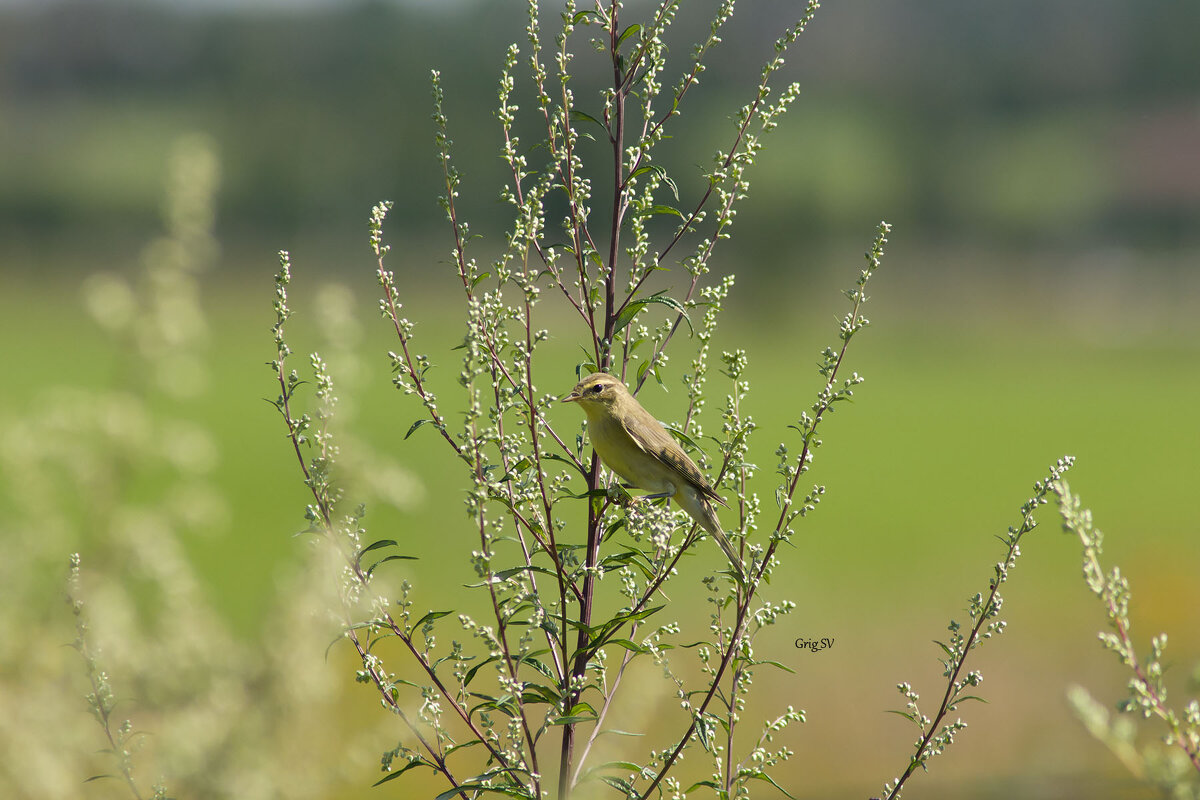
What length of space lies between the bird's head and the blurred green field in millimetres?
721

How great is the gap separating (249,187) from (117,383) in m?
101

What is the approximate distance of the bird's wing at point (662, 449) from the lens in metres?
4.15

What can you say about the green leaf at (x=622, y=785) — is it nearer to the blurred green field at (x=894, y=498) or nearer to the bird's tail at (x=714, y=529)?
the bird's tail at (x=714, y=529)

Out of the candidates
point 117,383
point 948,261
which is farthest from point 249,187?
point 117,383

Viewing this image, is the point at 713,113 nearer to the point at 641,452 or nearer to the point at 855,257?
the point at 855,257

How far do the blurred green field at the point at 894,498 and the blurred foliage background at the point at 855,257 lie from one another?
0.15 metres

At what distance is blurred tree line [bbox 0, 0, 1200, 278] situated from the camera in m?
93.5

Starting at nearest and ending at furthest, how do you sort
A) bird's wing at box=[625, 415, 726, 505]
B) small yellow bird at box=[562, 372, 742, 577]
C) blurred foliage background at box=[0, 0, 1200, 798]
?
small yellow bird at box=[562, 372, 742, 577], bird's wing at box=[625, 415, 726, 505], blurred foliage background at box=[0, 0, 1200, 798]

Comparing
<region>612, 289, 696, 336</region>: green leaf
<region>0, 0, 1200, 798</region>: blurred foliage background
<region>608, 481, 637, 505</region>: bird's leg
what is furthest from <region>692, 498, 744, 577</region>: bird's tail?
<region>0, 0, 1200, 798</region>: blurred foliage background

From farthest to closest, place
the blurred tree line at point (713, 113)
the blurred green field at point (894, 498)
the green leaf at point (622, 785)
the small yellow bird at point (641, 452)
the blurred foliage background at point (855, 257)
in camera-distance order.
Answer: the blurred tree line at point (713, 113)
the blurred foliage background at point (855, 257)
the blurred green field at point (894, 498)
the small yellow bird at point (641, 452)
the green leaf at point (622, 785)

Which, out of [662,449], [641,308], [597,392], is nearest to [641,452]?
[662,449]

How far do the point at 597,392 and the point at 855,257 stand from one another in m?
96.5

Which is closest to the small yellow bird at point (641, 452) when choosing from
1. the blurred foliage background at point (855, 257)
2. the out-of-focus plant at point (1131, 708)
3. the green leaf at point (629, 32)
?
the green leaf at point (629, 32)

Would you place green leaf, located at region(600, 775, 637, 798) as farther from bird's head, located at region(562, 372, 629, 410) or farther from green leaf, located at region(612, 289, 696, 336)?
bird's head, located at region(562, 372, 629, 410)
